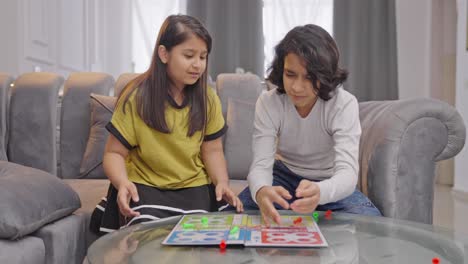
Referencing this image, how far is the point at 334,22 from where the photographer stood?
493cm

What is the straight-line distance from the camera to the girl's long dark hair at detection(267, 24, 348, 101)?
3.94 ft

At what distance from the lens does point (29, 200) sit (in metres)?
1.17

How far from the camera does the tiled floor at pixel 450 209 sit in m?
2.83

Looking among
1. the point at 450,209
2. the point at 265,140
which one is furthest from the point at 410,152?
the point at 450,209

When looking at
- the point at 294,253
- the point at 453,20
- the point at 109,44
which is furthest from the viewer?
the point at 453,20

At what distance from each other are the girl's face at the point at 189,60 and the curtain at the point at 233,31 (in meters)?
3.60

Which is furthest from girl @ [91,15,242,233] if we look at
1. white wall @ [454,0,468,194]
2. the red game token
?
white wall @ [454,0,468,194]

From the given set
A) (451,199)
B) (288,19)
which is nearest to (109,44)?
(288,19)

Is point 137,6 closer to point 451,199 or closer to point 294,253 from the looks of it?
point 451,199

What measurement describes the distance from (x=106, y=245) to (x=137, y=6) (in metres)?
4.33

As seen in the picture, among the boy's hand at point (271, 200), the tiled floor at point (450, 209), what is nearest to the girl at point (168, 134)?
the boy's hand at point (271, 200)

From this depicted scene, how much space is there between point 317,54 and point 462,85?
10.8 feet

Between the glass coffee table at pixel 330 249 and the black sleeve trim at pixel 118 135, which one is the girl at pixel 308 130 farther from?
the black sleeve trim at pixel 118 135

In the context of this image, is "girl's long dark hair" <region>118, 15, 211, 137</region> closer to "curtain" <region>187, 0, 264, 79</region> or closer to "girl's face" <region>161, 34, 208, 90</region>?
"girl's face" <region>161, 34, 208, 90</region>
